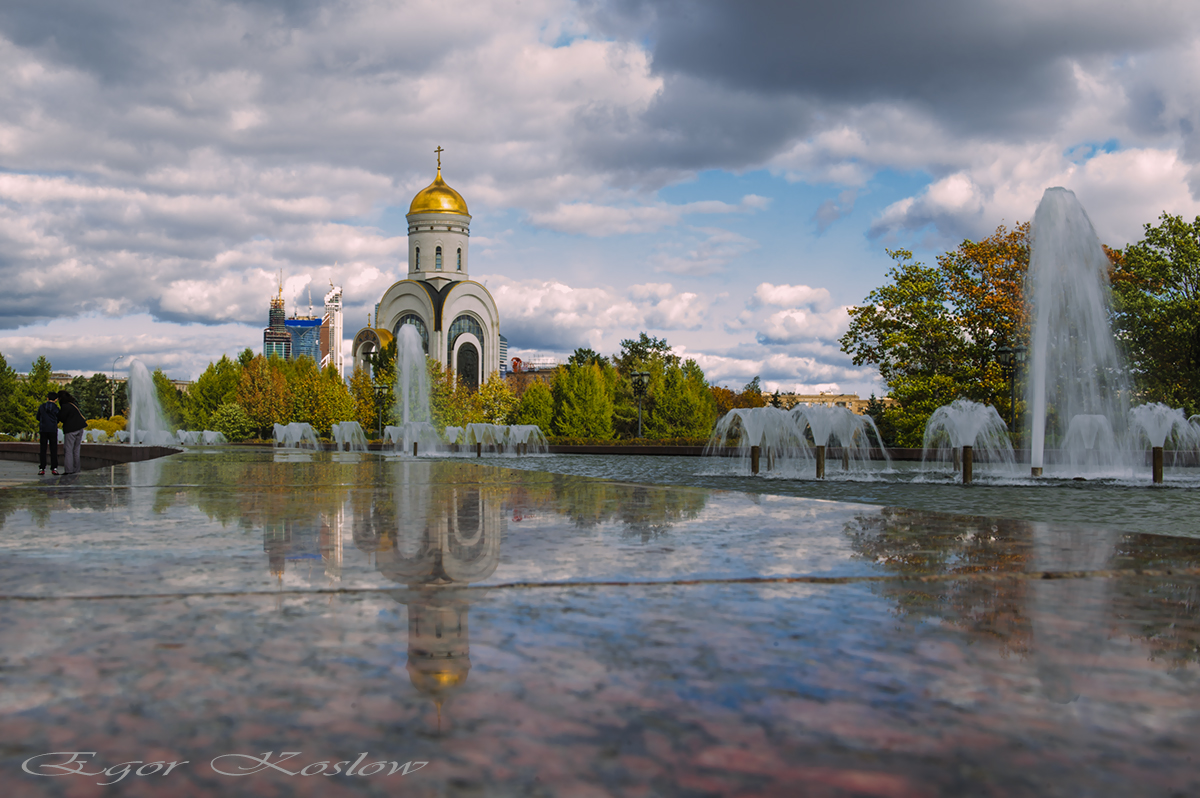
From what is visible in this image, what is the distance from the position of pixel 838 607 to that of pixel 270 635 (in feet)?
5.90

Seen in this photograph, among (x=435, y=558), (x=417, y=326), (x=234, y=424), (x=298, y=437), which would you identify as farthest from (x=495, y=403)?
(x=435, y=558)

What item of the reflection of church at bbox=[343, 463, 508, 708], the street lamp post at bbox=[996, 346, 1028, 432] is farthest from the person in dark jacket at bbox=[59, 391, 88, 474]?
the street lamp post at bbox=[996, 346, 1028, 432]

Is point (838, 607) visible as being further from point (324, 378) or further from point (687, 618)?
point (324, 378)

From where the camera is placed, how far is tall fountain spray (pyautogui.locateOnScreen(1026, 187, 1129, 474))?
18797 mm

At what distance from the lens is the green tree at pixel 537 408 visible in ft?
175

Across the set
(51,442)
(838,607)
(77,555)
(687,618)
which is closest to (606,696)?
(687,618)

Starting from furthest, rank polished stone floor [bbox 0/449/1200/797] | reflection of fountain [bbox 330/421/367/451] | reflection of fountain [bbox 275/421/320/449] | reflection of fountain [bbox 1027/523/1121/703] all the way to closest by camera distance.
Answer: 1. reflection of fountain [bbox 275/421/320/449]
2. reflection of fountain [bbox 330/421/367/451]
3. reflection of fountain [bbox 1027/523/1121/703]
4. polished stone floor [bbox 0/449/1200/797]

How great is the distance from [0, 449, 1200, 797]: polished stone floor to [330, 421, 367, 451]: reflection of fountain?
33178 mm

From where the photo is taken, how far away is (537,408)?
5394cm

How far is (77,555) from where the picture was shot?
161 inches

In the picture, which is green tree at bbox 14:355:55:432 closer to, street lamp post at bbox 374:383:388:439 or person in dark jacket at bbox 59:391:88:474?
street lamp post at bbox 374:383:388:439

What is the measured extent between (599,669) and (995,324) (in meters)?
29.6

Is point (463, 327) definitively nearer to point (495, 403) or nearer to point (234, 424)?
point (495, 403)

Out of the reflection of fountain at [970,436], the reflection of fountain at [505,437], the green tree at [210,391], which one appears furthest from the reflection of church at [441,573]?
the green tree at [210,391]
